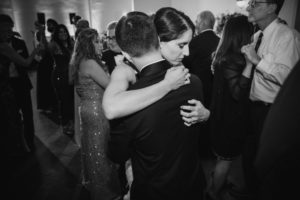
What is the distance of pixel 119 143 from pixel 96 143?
4.66ft

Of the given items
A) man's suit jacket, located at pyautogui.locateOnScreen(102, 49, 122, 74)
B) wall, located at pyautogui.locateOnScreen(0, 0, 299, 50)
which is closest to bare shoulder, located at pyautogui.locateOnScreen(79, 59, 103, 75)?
man's suit jacket, located at pyautogui.locateOnScreen(102, 49, 122, 74)

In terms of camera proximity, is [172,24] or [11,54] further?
[11,54]

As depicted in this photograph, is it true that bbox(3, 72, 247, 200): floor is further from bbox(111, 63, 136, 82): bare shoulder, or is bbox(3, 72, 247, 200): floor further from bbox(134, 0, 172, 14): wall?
bbox(134, 0, 172, 14): wall

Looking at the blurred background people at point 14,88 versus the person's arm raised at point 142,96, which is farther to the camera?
the blurred background people at point 14,88

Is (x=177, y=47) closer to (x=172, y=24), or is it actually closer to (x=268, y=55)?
(x=172, y=24)

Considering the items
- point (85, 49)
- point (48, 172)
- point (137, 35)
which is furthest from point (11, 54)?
point (137, 35)

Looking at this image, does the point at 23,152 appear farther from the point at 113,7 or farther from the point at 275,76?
the point at 113,7

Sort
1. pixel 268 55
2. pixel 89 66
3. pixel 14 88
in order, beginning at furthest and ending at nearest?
pixel 14 88
pixel 89 66
pixel 268 55

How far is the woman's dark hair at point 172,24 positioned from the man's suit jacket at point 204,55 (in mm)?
1897

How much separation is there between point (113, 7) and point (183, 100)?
974cm

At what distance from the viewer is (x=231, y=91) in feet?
6.30

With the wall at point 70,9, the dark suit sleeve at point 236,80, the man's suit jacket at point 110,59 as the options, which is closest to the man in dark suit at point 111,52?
the man's suit jacket at point 110,59

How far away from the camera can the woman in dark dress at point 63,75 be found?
4.03 m

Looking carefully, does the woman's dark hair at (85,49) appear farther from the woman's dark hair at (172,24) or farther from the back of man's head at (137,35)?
the back of man's head at (137,35)
